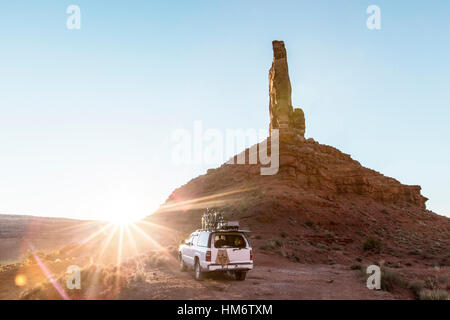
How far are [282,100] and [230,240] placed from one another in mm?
47969

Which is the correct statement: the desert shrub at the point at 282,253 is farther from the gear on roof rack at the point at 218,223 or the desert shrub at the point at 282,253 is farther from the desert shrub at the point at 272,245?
the gear on roof rack at the point at 218,223

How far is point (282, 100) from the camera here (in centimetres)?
5925

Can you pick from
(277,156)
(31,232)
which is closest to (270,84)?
(277,156)

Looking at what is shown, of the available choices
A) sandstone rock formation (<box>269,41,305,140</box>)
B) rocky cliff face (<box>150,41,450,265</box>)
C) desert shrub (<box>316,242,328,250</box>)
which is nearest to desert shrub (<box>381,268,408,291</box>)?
rocky cliff face (<box>150,41,450,265</box>)

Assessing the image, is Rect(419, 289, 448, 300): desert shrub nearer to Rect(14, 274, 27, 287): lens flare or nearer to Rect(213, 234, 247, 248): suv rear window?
Rect(213, 234, 247, 248): suv rear window

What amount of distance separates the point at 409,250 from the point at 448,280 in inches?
824

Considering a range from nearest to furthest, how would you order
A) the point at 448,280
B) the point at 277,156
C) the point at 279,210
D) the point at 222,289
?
the point at 222,289
the point at 448,280
the point at 279,210
the point at 277,156

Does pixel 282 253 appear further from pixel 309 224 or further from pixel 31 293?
pixel 31 293

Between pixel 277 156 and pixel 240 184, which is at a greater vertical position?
pixel 277 156

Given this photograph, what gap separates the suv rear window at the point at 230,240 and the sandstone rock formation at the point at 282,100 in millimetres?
44535

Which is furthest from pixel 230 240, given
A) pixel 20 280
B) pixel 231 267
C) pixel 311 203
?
pixel 311 203

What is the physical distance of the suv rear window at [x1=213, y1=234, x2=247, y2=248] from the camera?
14.1 metres

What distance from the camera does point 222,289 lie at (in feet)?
39.2
